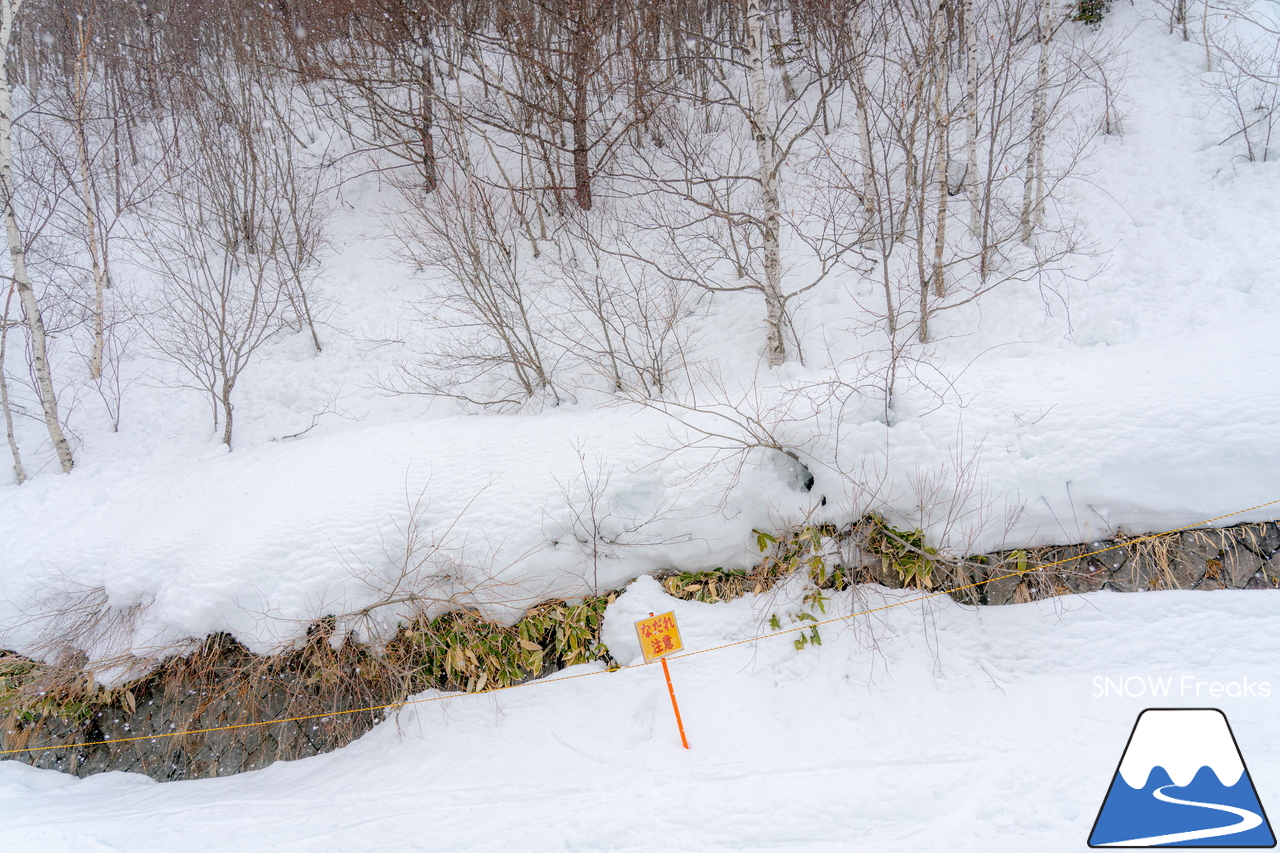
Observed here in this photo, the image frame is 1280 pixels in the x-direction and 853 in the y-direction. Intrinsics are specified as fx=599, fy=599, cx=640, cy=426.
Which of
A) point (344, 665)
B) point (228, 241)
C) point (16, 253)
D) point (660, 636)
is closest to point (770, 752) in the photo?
point (660, 636)

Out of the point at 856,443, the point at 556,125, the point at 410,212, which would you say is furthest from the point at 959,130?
the point at 410,212

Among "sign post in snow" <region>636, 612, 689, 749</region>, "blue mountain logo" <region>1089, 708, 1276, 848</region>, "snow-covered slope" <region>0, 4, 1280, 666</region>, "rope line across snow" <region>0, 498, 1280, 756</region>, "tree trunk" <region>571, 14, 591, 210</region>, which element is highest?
"tree trunk" <region>571, 14, 591, 210</region>

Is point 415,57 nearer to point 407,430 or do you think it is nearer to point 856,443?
point 407,430

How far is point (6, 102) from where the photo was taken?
7277 mm

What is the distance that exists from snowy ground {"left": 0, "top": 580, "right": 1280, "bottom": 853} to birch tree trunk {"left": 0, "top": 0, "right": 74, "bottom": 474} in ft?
14.4

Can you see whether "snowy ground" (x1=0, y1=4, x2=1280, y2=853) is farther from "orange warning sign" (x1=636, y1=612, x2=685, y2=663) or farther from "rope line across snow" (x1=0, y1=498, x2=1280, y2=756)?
"orange warning sign" (x1=636, y1=612, x2=685, y2=663)

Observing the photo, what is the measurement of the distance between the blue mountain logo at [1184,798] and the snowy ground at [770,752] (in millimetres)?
139

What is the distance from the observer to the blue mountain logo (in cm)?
359

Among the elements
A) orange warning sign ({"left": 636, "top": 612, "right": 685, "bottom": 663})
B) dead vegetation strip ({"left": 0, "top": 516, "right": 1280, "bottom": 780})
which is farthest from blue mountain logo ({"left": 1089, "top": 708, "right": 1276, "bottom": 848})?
orange warning sign ({"left": 636, "top": 612, "right": 685, "bottom": 663})

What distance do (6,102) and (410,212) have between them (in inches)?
201

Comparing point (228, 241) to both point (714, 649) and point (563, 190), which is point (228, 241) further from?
point (714, 649)

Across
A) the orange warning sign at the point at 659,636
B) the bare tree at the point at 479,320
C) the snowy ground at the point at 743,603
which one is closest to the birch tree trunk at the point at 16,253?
the snowy ground at the point at 743,603

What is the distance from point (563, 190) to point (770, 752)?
9548 mm

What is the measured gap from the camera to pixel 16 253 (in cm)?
754
